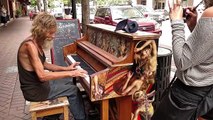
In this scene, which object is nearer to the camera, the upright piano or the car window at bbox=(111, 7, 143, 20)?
the upright piano

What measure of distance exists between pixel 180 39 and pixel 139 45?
35.7 inches

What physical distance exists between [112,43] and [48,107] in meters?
1.11

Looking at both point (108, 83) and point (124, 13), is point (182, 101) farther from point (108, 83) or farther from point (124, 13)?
point (124, 13)

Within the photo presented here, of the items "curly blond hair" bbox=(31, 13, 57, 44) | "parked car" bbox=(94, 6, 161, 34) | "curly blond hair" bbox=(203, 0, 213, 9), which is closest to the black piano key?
"curly blond hair" bbox=(31, 13, 57, 44)

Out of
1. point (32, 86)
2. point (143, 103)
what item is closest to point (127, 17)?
point (143, 103)

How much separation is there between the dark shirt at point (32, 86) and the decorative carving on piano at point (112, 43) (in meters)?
0.87

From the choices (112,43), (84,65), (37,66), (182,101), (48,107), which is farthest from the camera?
(84,65)

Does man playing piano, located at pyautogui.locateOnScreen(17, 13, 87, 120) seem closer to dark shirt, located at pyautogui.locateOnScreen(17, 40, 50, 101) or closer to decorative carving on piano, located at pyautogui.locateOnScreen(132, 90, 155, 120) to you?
dark shirt, located at pyautogui.locateOnScreen(17, 40, 50, 101)

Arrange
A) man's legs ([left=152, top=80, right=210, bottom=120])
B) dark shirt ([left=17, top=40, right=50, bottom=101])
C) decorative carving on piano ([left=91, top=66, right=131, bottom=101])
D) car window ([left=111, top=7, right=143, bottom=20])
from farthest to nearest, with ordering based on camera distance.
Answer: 1. car window ([left=111, top=7, right=143, bottom=20])
2. dark shirt ([left=17, top=40, right=50, bottom=101])
3. decorative carving on piano ([left=91, top=66, right=131, bottom=101])
4. man's legs ([left=152, top=80, right=210, bottom=120])

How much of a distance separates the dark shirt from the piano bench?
75 millimetres

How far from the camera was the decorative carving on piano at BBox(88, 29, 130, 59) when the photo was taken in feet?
8.98

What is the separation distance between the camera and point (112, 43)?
309 cm

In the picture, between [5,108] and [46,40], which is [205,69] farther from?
[5,108]

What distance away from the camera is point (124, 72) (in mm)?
2637
